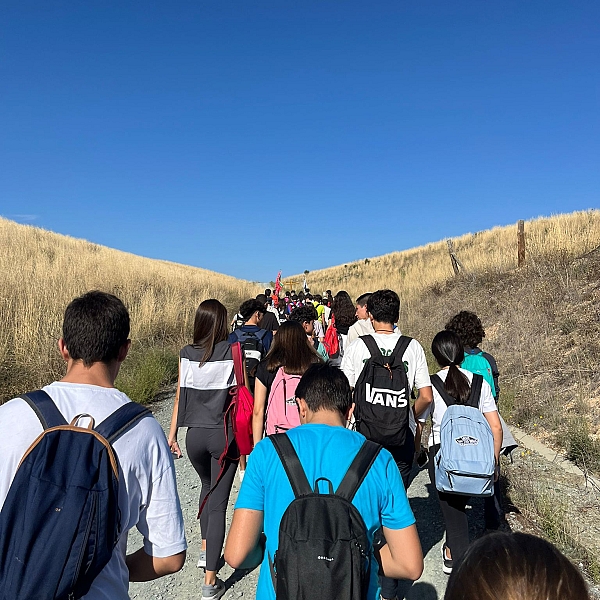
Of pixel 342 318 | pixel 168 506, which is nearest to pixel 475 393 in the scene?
pixel 168 506

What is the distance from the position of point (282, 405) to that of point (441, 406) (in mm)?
1232

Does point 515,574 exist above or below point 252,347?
below

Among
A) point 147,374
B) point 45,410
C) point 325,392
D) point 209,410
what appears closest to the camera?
point 45,410

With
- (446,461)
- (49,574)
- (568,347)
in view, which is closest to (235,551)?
(49,574)

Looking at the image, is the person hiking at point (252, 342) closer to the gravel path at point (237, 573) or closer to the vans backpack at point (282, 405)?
the gravel path at point (237, 573)

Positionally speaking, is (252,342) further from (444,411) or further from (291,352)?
A: (444,411)

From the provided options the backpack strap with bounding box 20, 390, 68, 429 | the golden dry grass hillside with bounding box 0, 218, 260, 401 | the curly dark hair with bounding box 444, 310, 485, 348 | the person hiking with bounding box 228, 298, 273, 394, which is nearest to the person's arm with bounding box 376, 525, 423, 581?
Answer: the backpack strap with bounding box 20, 390, 68, 429

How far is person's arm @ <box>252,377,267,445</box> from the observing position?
381 centimetres

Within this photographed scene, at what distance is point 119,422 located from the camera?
151 centimetres

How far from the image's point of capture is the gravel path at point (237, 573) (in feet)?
11.3

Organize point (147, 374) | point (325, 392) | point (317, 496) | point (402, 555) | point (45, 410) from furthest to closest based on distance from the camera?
point (147, 374) < point (325, 392) < point (402, 555) < point (317, 496) < point (45, 410)

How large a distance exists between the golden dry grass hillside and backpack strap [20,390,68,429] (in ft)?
20.1

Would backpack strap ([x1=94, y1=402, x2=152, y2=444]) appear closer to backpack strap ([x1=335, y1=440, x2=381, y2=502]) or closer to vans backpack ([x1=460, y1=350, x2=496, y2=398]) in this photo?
backpack strap ([x1=335, y1=440, x2=381, y2=502])

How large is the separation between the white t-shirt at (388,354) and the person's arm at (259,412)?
72 cm
